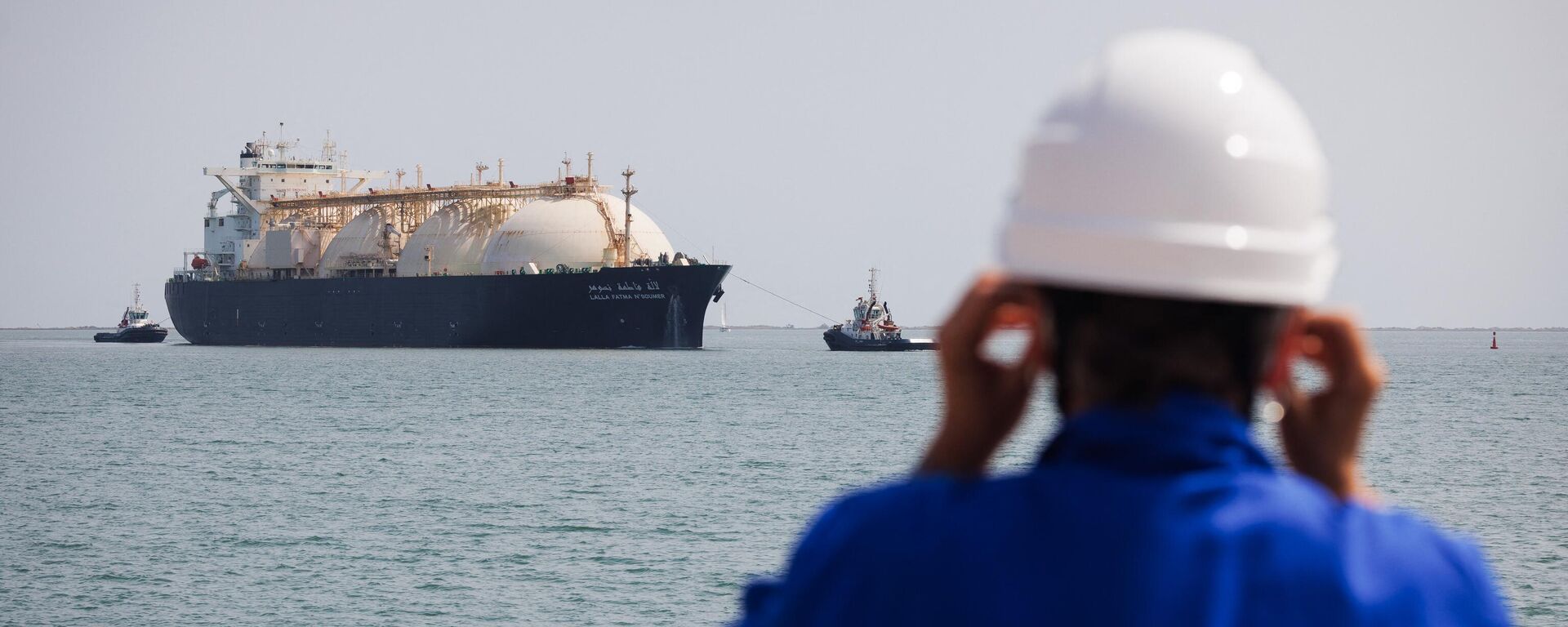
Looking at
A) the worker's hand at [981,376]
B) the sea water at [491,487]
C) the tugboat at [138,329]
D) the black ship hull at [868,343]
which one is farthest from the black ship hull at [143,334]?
the worker's hand at [981,376]

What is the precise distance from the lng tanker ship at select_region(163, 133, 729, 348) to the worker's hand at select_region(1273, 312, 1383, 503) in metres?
60.5

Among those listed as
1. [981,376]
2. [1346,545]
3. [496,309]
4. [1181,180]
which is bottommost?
[1346,545]

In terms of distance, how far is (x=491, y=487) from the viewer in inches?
967

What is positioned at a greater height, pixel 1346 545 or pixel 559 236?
pixel 559 236

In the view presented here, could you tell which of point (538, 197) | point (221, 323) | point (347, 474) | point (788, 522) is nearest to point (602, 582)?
point (788, 522)

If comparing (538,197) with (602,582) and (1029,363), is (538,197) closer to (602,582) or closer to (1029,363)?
(602,582)

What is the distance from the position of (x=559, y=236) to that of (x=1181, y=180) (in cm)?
6745

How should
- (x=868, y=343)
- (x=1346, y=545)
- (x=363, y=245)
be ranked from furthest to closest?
(x=868, y=343)
(x=363, y=245)
(x=1346, y=545)

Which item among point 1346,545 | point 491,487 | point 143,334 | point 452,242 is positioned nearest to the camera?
point 1346,545

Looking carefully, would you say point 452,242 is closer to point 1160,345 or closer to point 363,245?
point 363,245

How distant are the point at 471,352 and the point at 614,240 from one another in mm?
8731

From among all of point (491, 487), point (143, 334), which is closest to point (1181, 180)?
point (491, 487)

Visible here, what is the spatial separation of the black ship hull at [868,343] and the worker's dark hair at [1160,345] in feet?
248

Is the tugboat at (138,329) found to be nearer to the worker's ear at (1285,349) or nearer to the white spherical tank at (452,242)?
the white spherical tank at (452,242)
